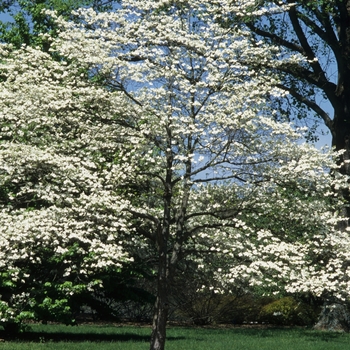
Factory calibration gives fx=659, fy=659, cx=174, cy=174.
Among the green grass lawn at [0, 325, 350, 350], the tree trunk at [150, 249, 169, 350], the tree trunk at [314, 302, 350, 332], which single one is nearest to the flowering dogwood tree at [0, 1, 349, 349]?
the tree trunk at [150, 249, 169, 350]

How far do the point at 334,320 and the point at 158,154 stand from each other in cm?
1218

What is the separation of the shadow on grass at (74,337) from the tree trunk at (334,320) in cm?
667

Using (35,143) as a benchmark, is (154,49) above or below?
above

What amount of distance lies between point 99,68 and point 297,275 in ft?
20.2

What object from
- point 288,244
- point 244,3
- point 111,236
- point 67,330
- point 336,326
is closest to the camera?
point 111,236

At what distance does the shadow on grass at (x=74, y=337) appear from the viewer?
60.7ft

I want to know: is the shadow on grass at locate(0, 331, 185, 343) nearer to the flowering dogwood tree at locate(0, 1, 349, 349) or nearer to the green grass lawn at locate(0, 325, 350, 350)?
the green grass lawn at locate(0, 325, 350, 350)

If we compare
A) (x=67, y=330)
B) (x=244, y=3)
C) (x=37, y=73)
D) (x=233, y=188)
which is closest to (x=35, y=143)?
(x=37, y=73)

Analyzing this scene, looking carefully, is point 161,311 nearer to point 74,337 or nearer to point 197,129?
point 197,129

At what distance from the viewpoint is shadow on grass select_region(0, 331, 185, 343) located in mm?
18516

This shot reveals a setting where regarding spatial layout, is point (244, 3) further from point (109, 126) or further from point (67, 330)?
point (67, 330)

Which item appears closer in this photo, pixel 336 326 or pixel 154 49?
pixel 154 49

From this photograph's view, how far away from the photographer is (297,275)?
13523mm

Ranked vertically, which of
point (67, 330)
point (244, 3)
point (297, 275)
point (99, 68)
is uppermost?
point (244, 3)
